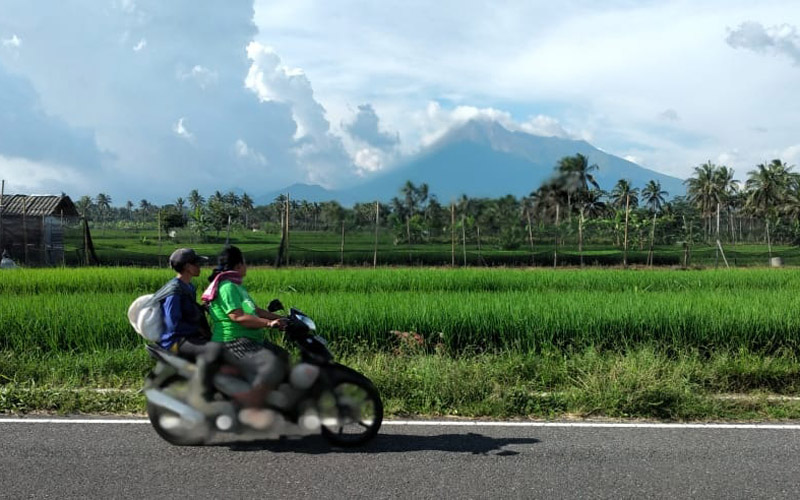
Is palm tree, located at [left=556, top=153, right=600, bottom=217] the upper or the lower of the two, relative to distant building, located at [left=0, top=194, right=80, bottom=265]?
upper

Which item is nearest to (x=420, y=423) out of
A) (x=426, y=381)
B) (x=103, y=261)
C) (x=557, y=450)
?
(x=426, y=381)

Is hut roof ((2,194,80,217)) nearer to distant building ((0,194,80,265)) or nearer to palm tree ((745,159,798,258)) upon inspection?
distant building ((0,194,80,265))

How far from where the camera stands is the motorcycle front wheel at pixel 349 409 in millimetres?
4293

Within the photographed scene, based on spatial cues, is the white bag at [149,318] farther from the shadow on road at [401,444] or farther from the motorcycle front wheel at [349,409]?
the motorcycle front wheel at [349,409]

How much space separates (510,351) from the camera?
22.3ft

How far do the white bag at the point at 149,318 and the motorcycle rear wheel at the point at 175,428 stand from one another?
0.36 metres

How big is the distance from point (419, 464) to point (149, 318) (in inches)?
76.0

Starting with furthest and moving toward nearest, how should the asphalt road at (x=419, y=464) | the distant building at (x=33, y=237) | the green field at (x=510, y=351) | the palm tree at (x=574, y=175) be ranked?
the palm tree at (x=574, y=175) → the distant building at (x=33, y=237) → the green field at (x=510, y=351) → the asphalt road at (x=419, y=464)

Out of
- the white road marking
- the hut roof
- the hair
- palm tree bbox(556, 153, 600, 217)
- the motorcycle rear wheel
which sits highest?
palm tree bbox(556, 153, 600, 217)

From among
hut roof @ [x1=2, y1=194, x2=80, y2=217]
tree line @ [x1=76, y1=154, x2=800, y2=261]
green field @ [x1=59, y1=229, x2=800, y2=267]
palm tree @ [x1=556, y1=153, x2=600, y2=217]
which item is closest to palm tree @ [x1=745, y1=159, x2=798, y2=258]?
tree line @ [x1=76, y1=154, x2=800, y2=261]

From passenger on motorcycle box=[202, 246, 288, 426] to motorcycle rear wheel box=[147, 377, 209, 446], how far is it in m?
0.35

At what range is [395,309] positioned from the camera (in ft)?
25.4

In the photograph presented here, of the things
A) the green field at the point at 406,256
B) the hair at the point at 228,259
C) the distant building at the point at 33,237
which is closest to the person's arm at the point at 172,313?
the hair at the point at 228,259

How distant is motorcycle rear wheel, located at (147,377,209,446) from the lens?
4.32m
